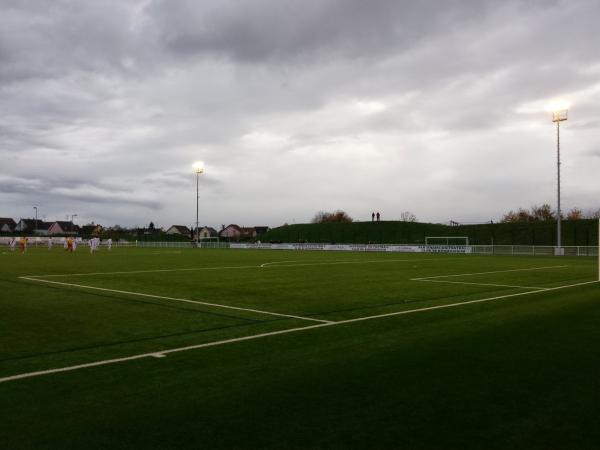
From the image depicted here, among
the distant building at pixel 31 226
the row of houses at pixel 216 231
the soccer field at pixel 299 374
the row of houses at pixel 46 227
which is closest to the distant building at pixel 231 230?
the row of houses at pixel 216 231

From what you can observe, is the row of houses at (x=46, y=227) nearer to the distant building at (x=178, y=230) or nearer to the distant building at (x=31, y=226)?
the distant building at (x=31, y=226)

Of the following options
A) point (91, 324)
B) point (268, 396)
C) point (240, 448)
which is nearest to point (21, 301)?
point (91, 324)

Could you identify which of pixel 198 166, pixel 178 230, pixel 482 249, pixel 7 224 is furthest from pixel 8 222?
pixel 482 249

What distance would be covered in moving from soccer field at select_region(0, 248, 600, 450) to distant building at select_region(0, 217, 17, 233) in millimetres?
161839

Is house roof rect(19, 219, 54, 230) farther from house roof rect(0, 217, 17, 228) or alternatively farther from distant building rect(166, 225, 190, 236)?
distant building rect(166, 225, 190, 236)

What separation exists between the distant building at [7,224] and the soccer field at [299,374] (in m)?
162

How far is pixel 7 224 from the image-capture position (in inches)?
6068

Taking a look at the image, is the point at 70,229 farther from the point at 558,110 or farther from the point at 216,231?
the point at 558,110

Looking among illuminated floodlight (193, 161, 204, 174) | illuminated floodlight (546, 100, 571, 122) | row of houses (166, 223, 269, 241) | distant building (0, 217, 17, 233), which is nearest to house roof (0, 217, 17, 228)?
distant building (0, 217, 17, 233)

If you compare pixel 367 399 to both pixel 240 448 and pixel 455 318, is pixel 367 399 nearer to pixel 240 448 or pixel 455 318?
pixel 240 448

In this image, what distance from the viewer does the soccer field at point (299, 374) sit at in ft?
12.8

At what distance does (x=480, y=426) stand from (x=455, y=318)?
5773mm

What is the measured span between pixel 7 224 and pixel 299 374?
172606mm

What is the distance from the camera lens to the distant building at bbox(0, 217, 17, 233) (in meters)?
152
